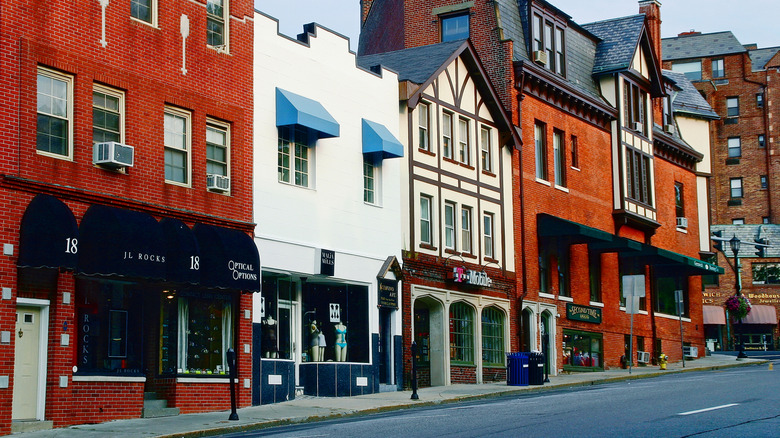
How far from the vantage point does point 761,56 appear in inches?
3519

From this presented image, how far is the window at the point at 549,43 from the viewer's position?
131 ft

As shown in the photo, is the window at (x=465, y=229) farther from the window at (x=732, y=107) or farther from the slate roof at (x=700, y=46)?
the slate roof at (x=700, y=46)

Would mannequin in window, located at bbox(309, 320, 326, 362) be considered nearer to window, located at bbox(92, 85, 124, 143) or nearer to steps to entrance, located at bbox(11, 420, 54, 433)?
window, located at bbox(92, 85, 124, 143)

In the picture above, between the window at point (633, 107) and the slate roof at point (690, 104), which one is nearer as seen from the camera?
the window at point (633, 107)

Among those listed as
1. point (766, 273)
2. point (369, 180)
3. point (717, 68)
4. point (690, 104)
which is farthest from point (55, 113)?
point (717, 68)

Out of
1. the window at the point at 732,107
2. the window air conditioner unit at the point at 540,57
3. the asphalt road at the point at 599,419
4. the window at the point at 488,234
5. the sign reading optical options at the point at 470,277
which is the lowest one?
the asphalt road at the point at 599,419

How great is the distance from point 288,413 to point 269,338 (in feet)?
12.5

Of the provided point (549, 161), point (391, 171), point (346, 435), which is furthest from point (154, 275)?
point (549, 161)

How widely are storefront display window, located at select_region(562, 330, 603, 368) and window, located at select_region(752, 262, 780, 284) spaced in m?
36.2

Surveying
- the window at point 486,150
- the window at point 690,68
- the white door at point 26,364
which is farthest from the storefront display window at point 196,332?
the window at point 690,68

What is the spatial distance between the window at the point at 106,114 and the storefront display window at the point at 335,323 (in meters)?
7.48

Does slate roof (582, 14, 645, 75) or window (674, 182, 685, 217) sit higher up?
slate roof (582, 14, 645, 75)

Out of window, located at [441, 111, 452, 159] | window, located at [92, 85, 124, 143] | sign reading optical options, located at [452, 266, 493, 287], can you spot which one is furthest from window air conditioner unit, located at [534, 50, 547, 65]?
window, located at [92, 85, 124, 143]

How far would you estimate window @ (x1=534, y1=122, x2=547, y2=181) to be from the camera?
3922cm
